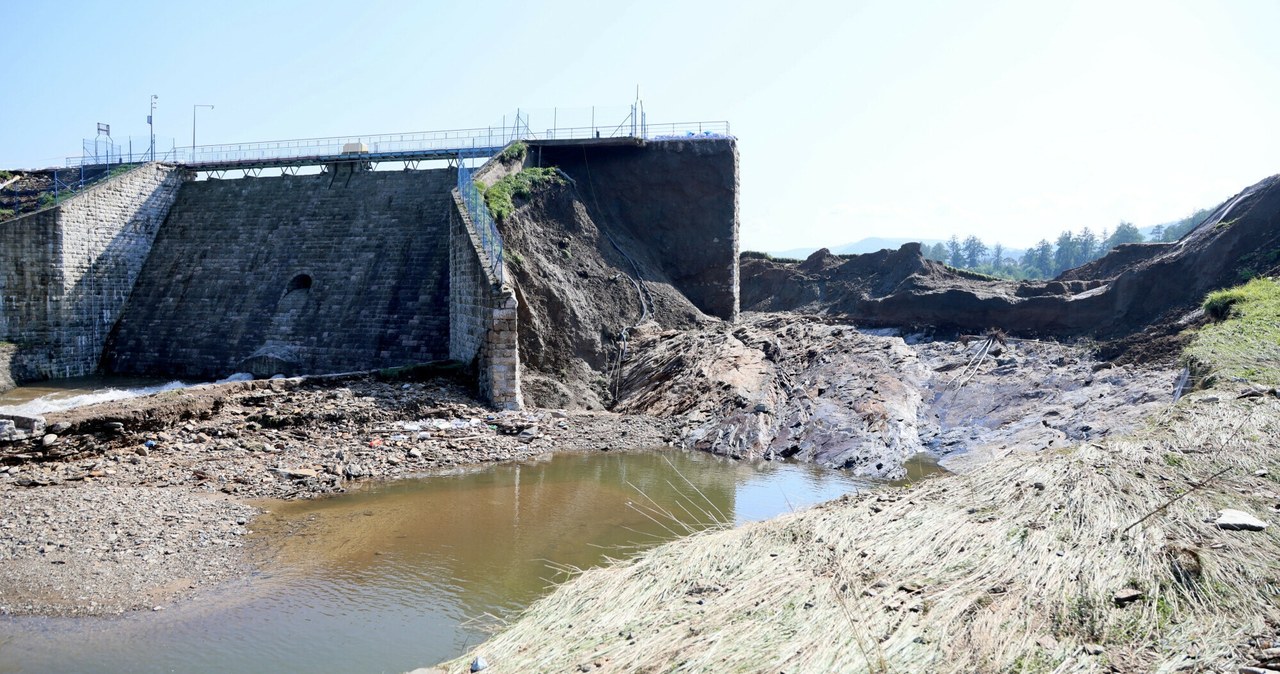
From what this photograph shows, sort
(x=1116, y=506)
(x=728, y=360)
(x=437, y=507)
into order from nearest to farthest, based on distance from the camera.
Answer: (x=1116, y=506) → (x=437, y=507) → (x=728, y=360)

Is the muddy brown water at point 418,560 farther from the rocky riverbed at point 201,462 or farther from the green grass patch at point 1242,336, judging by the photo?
the green grass patch at point 1242,336

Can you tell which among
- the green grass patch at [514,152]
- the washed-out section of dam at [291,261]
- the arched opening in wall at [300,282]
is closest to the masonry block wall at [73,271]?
the washed-out section of dam at [291,261]

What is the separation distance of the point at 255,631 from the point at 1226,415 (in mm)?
9494

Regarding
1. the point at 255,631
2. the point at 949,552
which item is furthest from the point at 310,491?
the point at 949,552

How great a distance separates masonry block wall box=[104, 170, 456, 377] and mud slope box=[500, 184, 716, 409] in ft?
7.28

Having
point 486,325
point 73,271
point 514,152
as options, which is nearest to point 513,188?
point 514,152

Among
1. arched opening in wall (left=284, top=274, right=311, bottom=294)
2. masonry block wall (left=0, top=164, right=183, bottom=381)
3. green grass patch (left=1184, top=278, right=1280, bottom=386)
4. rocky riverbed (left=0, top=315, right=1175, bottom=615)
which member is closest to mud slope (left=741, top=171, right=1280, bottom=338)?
green grass patch (left=1184, top=278, right=1280, bottom=386)

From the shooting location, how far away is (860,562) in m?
5.86

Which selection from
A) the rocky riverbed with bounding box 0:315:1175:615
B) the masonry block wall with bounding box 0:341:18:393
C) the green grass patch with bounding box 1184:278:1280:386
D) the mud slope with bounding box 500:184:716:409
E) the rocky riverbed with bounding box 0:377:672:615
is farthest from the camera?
the masonry block wall with bounding box 0:341:18:393

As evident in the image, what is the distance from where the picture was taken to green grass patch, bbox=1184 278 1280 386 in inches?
433

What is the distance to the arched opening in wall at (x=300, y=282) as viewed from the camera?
68.2 ft

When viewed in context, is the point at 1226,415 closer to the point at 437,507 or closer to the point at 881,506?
the point at 881,506

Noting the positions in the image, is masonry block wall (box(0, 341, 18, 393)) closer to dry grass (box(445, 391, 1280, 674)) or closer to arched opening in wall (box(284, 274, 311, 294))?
arched opening in wall (box(284, 274, 311, 294))

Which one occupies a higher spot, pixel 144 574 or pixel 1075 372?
pixel 1075 372
